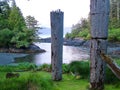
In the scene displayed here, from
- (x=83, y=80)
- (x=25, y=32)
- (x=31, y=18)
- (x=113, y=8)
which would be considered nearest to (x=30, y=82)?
(x=83, y=80)

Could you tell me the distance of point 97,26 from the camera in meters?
5.52

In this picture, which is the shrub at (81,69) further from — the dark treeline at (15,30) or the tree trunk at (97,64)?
the dark treeline at (15,30)

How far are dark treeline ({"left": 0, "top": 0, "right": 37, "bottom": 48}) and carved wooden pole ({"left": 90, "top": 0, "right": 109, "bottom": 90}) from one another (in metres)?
31.9

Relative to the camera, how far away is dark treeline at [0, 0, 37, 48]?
134 ft

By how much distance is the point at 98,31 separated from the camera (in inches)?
217

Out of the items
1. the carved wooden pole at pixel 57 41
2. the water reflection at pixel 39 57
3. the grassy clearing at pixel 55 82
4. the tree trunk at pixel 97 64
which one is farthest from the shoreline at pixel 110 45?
the tree trunk at pixel 97 64

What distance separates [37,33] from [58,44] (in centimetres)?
3751

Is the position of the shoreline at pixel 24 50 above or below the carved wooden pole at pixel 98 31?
below

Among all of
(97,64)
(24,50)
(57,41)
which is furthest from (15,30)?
(97,64)

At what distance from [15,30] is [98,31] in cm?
3898

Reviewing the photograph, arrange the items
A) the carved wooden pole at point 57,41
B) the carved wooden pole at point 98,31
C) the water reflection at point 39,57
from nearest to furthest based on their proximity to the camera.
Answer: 1. the carved wooden pole at point 98,31
2. the carved wooden pole at point 57,41
3. the water reflection at point 39,57

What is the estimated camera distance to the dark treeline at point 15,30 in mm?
40925

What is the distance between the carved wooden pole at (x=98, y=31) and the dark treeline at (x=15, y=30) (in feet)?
105

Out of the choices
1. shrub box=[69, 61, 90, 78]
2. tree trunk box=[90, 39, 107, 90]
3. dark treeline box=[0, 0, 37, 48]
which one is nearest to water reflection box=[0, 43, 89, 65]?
dark treeline box=[0, 0, 37, 48]
